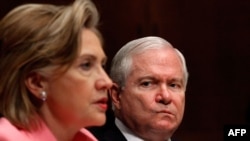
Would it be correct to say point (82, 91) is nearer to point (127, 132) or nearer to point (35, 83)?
point (35, 83)

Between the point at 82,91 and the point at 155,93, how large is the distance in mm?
577

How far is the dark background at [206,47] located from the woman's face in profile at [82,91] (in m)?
1.96

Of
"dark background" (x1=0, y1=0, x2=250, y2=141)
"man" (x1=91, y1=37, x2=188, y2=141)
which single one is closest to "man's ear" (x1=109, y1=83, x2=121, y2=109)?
"man" (x1=91, y1=37, x2=188, y2=141)

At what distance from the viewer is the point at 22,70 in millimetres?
1354

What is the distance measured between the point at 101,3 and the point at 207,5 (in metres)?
0.67

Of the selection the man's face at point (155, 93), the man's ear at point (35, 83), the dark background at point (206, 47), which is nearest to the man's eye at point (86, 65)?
the man's ear at point (35, 83)

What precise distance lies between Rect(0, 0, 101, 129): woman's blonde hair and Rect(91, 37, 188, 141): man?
571 millimetres

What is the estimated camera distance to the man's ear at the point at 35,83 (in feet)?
4.49

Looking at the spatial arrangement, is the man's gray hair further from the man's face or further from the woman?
the woman

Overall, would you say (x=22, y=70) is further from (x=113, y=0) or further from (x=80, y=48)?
(x=113, y=0)

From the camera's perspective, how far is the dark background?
11.1ft

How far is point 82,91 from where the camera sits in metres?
1.38

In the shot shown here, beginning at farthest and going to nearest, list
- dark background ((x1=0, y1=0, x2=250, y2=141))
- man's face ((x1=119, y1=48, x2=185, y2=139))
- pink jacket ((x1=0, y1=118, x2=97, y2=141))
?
dark background ((x1=0, y1=0, x2=250, y2=141)) → man's face ((x1=119, y1=48, x2=185, y2=139)) → pink jacket ((x1=0, y1=118, x2=97, y2=141))

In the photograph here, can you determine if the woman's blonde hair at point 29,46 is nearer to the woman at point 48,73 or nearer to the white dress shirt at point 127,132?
the woman at point 48,73
